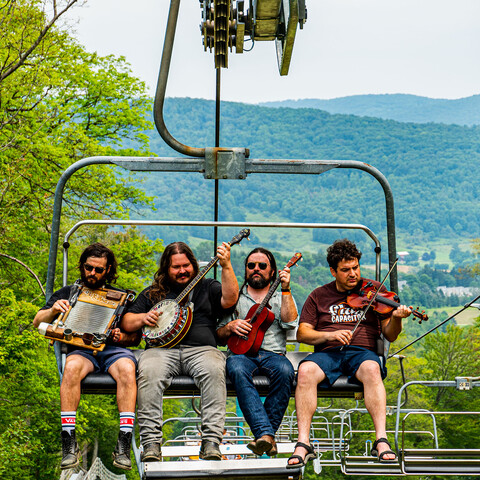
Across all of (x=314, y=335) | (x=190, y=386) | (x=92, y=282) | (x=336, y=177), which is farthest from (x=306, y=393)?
(x=336, y=177)

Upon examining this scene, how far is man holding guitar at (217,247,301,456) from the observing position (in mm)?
4652

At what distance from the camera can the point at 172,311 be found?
16.5ft

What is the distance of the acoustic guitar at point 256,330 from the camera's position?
5.12 meters

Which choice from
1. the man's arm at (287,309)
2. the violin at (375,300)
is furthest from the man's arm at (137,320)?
the violin at (375,300)

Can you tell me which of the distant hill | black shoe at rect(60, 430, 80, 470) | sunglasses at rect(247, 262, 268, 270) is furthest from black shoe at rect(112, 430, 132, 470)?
the distant hill

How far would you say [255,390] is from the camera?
4793 millimetres

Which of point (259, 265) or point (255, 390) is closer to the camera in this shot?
point (255, 390)

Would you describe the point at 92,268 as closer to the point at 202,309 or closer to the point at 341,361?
the point at 202,309

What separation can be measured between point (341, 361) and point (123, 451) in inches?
60.9

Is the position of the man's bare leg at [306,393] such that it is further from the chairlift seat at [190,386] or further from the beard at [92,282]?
the beard at [92,282]

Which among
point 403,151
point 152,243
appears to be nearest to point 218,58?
point 152,243

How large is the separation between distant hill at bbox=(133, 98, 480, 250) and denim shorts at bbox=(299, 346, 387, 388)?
108311 mm

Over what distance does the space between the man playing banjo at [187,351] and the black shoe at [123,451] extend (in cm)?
11

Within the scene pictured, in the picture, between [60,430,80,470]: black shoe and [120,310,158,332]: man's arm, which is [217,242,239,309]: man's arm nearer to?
[120,310,158,332]: man's arm
